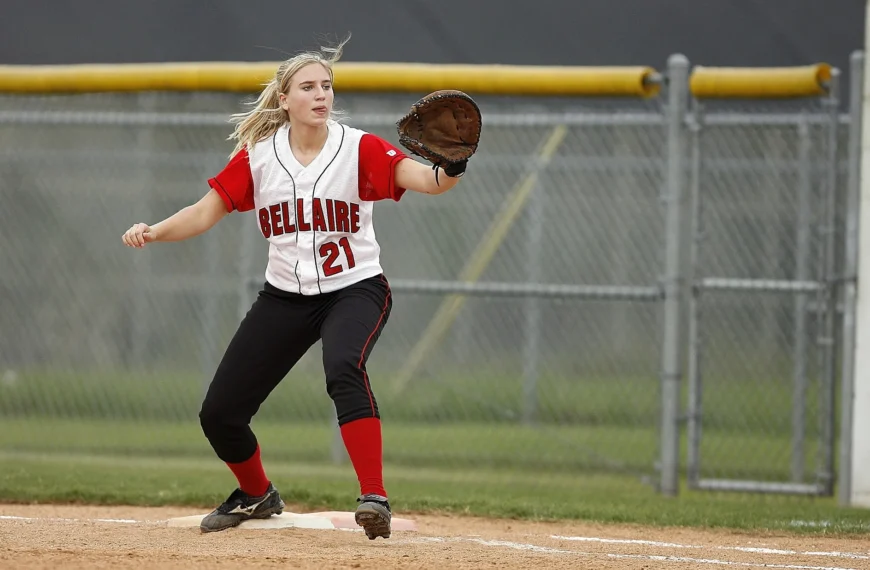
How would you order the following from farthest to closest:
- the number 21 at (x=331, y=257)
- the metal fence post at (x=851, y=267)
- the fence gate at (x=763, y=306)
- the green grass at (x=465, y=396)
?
the green grass at (x=465, y=396) < the fence gate at (x=763, y=306) < the metal fence post at (x=851, y=267) < the number 21 at (x=331, y=257)

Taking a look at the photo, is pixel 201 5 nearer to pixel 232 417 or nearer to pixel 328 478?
Result: pixel 328 478

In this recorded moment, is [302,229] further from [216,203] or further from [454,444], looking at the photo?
[454,444]

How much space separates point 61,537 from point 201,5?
7186 mm

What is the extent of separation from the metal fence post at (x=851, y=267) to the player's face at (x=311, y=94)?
110 inches

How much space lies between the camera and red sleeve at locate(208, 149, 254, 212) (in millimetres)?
4891

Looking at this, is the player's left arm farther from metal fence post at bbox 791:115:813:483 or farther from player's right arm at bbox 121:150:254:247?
metal fence post at bbox 791:115:813:483

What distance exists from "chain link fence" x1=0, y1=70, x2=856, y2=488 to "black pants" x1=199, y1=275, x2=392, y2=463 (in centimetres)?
226

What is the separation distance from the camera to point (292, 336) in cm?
477

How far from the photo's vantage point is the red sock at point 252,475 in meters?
5.04

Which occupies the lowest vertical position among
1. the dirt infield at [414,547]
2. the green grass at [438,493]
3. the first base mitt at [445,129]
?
the dirt infield at [414,547]

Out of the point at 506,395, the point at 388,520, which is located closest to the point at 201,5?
the point at 506,395

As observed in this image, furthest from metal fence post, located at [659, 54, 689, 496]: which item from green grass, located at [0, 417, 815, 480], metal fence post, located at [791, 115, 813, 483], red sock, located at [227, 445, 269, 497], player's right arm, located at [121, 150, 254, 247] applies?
player's right arm, located at [121, 150, 254, 247]

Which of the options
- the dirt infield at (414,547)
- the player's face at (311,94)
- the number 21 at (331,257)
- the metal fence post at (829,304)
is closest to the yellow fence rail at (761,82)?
the metal fence post at (829,304)

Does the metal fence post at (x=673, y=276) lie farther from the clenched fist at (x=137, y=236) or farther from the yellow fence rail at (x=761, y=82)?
the clenched fist at (x=137, y=236)
